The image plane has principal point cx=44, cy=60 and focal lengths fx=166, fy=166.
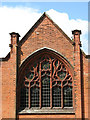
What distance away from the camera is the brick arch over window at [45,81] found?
1351 cm

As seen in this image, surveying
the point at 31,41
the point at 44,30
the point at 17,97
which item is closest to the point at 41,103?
the point at 17,97

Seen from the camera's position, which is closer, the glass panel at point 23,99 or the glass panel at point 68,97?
the glass panel at point 68,97

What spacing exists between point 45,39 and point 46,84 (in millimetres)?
3733

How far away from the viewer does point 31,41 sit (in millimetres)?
13898

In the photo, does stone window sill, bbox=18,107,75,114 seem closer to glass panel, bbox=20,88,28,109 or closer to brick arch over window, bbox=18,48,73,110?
brick arch over window, bbox=18,48,73,110

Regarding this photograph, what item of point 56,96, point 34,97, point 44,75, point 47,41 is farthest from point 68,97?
point 47,41

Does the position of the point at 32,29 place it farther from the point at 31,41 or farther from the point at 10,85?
the point at 10,85

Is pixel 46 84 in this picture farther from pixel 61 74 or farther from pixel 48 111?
pixel 48 111

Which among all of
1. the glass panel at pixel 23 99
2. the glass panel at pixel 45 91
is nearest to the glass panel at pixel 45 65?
the glass panel at pixel 45 91

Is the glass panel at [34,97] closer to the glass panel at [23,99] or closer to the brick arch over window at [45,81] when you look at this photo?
the brick arch over window at [45,81]

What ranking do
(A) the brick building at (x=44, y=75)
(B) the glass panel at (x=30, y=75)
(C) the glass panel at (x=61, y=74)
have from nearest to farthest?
Answer: (A) the brick building at (x=44, y=75) → (C) the glass panel at (x=61, y=74) → (B) the glass panel at (x=30, y=75)

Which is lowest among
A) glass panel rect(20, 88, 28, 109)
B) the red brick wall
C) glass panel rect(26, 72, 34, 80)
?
glass panel rect(20, 88, 28, 109)

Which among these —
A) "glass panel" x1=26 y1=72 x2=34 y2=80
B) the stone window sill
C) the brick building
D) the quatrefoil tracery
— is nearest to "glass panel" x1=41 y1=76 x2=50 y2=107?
the brick building

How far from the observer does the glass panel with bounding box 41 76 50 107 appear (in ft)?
44.4
